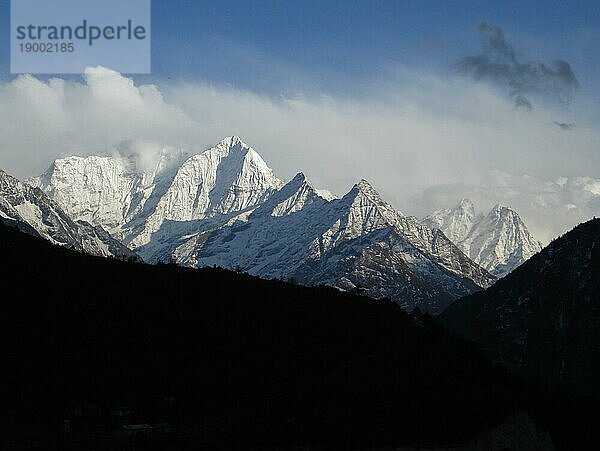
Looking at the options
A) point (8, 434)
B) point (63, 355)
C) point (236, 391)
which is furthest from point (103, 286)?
point (8, 434)

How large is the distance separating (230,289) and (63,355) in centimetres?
3463

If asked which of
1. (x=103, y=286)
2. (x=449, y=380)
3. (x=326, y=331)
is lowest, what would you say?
(x=449, y=380)

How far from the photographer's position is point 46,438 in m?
97.7

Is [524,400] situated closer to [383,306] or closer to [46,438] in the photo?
[383,306]

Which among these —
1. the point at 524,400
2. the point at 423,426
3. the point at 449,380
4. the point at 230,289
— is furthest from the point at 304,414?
the point at 230,289

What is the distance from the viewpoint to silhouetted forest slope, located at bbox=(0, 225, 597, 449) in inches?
3981

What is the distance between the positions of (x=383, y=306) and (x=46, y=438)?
64141 millimetres

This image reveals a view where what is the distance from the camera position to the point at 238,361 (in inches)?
4941

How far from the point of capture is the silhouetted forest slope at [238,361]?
101m

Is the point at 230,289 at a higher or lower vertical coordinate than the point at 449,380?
higher

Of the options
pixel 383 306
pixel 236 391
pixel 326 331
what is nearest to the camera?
pixel 236 391

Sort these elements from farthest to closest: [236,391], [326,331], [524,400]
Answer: [326,331], [236,391], [524,400]

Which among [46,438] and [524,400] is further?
[524,400]

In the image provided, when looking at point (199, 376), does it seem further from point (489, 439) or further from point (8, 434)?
point (489, 439)
